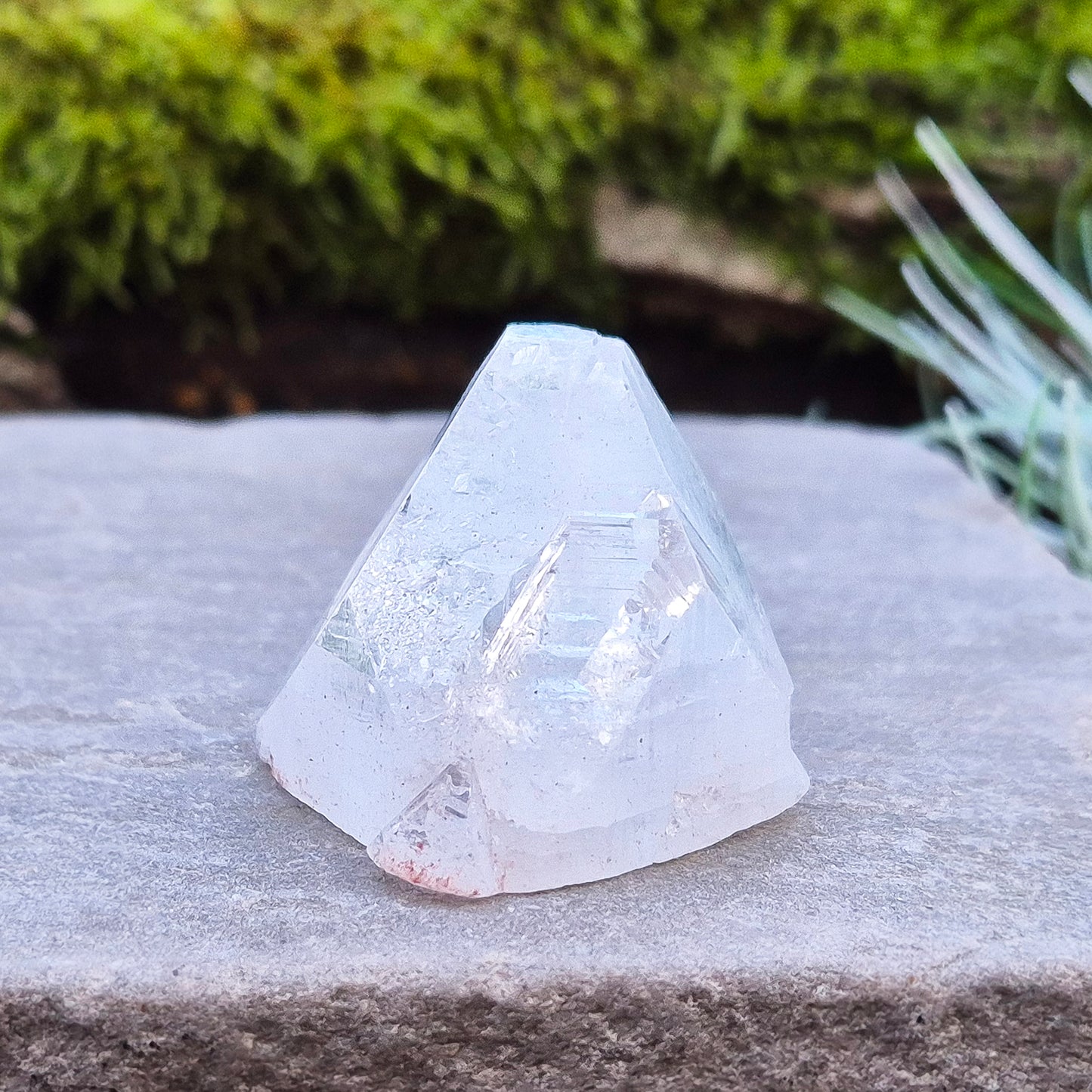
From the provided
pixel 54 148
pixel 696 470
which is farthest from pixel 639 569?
pixel 54 148

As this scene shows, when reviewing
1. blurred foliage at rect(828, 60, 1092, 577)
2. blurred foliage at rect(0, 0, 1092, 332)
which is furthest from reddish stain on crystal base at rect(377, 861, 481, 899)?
blurred foliage at rect(0, 0, 1092, 332)

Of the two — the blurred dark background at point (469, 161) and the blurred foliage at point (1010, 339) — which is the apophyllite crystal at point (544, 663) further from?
the blurred dark background at point (469, 161)

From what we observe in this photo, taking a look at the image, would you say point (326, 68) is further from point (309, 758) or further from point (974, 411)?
point (309, 758)

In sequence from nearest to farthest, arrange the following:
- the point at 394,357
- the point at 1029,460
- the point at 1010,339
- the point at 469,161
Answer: the point at 1029,460 → the point at 1010,339 → the point at 469,161 → the point at 394,357

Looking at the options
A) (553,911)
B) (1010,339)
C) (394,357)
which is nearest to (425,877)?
(553,911)

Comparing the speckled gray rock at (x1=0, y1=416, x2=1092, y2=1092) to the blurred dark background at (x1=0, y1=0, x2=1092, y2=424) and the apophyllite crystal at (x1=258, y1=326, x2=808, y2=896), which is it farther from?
the blurred dark background at (x1=0, y1=0, x2=1092, y2=424)

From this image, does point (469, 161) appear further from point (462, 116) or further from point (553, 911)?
point (553, 911)
